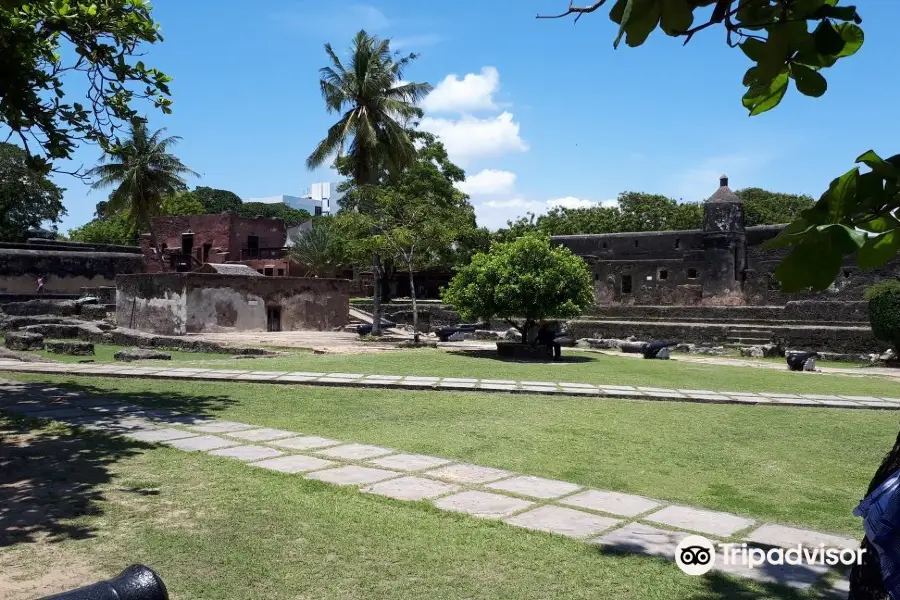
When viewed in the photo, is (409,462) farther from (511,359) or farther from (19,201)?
(19,201)

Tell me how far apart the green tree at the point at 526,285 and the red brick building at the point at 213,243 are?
2414cm

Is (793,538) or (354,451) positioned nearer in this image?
(793,538)

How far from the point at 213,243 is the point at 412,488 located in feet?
113

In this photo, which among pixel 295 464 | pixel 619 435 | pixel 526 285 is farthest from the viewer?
pixel 526 285

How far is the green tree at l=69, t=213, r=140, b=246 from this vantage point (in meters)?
49.5

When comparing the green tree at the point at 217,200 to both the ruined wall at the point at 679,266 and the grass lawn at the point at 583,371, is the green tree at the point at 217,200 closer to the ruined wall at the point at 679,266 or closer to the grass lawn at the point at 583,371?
the ruined wall at the point at 679,266

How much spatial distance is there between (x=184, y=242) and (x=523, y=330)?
27.2 meters

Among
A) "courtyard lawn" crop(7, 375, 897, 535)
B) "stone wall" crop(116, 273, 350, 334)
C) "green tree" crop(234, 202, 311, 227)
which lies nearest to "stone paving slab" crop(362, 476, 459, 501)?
"courtyard lawn" crop(7, 375, 897, 535)

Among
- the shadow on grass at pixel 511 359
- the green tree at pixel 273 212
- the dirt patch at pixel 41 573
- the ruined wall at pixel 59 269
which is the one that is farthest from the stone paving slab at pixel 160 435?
the green tree at pixel 273 212

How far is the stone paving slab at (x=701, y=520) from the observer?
354 centimetres

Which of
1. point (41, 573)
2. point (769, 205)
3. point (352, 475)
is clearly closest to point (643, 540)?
point (352, 475)

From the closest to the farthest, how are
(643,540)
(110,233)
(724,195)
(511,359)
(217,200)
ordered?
(643,540), (511,359), (724,195), (110,233), (217,200)

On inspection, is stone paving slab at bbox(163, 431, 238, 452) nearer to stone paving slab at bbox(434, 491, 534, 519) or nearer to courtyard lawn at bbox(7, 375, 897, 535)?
courtyard lawn at bbox(7, 375, 897, 535)

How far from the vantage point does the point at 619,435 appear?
243 inches
